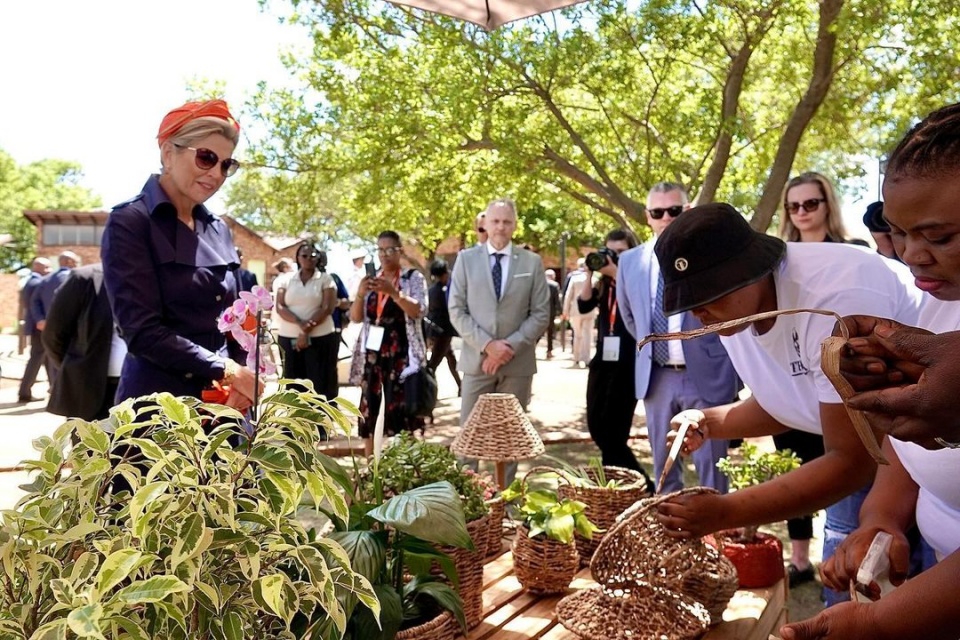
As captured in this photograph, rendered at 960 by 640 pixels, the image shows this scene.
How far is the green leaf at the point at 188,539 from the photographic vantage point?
86 centimetres

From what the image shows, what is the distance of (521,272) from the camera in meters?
4.80

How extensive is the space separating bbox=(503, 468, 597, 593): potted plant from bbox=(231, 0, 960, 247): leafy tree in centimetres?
479

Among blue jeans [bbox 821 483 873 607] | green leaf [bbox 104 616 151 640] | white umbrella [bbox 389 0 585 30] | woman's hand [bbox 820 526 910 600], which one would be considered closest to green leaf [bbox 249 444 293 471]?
green leaf [bbox 104 616 151 640]

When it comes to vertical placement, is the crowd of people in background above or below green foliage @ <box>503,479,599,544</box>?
above

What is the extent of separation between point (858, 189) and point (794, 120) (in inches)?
129

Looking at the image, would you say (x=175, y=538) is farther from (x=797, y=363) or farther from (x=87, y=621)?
(x=797, y=363)

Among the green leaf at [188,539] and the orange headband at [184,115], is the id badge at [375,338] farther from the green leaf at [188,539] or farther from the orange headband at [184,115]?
the green leaf at [188,539]

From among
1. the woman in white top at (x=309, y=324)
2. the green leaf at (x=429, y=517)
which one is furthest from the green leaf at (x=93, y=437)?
the woman in white top at (x=309, y=324)

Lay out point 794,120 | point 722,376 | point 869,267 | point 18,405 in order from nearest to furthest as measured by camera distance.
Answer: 1. point 869,267
2. point 722,376
3. point 794,120
4. point 18,405

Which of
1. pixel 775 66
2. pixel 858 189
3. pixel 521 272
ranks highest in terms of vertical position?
pixel 775 66

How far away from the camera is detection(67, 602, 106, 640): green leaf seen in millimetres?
734

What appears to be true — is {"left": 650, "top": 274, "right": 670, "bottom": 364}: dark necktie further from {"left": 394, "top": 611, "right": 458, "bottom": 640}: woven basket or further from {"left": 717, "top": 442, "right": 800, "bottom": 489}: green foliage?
{"left": 394, "top": 611, "right": 458, "bottom": 640}: woven basket

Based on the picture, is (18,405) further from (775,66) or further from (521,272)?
(775,66)

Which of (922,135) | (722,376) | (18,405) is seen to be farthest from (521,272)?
(18,405)
